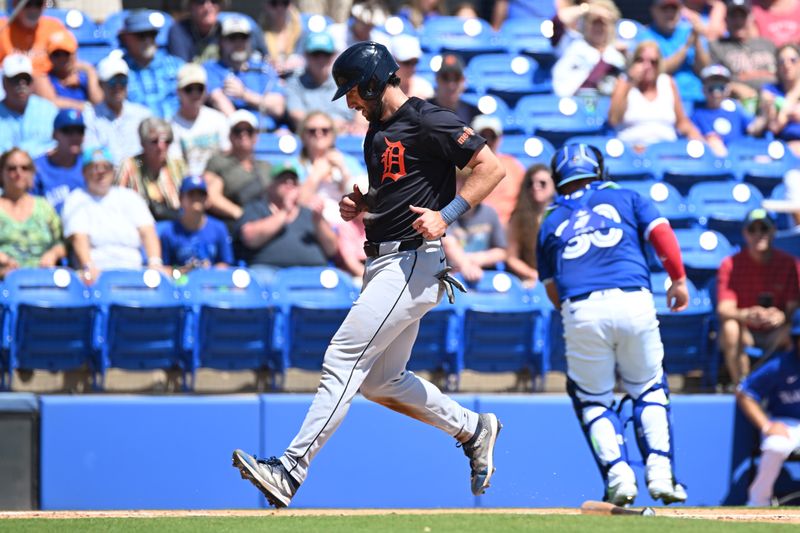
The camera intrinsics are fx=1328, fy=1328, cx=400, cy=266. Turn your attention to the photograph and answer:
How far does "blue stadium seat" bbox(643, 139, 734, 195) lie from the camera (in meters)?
9.94

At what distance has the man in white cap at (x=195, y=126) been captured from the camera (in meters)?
9.32

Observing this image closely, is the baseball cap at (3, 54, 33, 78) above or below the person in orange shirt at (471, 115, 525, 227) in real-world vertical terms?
above

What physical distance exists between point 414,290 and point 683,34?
712 cm

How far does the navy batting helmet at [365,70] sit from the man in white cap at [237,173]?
3.69 metres

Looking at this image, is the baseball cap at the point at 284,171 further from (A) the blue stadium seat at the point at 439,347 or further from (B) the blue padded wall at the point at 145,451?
(B) the blue padded wall at the point at 145,451

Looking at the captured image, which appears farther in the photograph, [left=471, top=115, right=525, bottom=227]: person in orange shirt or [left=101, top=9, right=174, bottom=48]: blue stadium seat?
[left=101, top=9, right=174, bottom=48]: blue stadium seat

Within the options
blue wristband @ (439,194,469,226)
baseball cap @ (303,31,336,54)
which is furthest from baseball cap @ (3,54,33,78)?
blue wristband @ (439,194,469,226)

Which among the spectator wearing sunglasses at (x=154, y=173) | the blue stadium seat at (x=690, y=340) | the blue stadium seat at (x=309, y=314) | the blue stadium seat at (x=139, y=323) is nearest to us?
the blue stadium seat at (x=139, y=323)

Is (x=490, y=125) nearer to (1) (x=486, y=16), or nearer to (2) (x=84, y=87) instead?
(2) (x=84, y=87)

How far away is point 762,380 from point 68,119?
15.3 feet

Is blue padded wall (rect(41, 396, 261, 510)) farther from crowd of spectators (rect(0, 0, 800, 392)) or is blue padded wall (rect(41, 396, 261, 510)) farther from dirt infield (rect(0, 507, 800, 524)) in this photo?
dirt infield (rect(0, 507, 800, 524))

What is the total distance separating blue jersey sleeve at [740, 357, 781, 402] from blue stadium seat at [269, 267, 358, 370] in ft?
7.90

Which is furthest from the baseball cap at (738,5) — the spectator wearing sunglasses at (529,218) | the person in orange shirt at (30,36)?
the person in orange shirt at (30,36)

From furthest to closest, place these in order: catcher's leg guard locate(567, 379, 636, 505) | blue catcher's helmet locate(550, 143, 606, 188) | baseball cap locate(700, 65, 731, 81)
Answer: baseball cap locate(700, 65, 731, 81) → blue catcher's helmet locate(550, 143, 606, 188) → catcher's leg guard locate(567, 379, 636, 505)
